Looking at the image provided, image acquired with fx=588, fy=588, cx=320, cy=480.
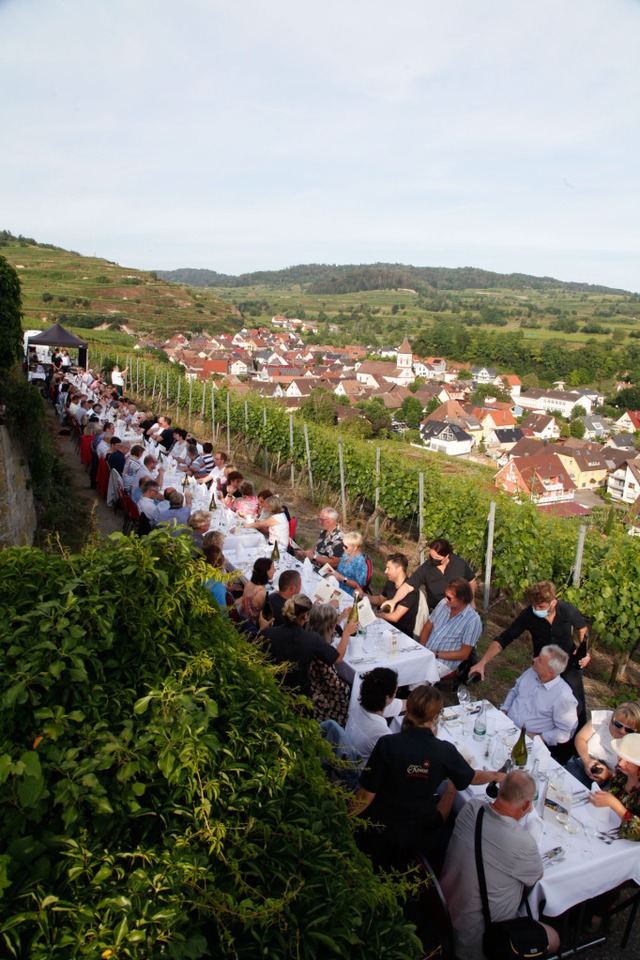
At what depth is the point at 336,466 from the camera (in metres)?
11.7

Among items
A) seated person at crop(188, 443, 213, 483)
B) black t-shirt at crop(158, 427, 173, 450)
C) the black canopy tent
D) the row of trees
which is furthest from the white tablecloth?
the black canopy tent

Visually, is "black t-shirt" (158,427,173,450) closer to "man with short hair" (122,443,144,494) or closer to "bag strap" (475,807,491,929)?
"man with short hair" (122,443,144,494)

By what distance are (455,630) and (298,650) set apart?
1.67 m

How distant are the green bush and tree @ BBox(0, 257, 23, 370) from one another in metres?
5.02

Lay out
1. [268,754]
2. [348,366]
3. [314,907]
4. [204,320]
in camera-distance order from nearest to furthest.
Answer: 1. [314,907]
2. [268,754]
3. [204,320]
4. [348,366]

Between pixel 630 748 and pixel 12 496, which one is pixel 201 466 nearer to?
pixel 12 496

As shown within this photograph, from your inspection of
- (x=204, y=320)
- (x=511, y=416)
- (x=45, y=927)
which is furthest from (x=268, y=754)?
(x=204, y=320)

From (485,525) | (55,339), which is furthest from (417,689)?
(55,339)

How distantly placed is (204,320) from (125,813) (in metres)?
111

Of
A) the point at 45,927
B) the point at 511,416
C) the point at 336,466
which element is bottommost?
the point at 511,416

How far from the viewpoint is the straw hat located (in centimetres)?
317

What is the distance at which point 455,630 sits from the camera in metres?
4.86

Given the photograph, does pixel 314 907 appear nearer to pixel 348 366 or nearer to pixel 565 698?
pixel 565 698

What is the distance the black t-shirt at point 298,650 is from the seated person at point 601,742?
1.69m
